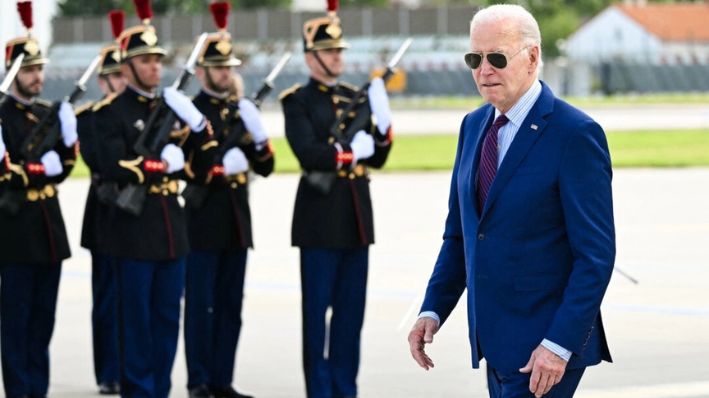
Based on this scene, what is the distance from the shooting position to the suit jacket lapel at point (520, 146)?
4.81m

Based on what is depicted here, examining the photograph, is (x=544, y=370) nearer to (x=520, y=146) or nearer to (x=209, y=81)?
(x=520, y=146)

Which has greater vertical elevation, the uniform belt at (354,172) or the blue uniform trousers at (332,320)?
the uniform belt at (354,172)

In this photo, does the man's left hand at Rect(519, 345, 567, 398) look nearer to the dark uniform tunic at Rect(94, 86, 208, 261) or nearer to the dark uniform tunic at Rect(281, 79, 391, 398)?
the dark uniform tunic at Rect(94, 86, 208, 261)

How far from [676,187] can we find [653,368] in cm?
1354

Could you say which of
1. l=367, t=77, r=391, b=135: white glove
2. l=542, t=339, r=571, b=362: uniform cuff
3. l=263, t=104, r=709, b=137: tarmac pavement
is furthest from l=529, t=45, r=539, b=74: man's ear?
l=263, t=104, r=709, b=137: tarmac pavement

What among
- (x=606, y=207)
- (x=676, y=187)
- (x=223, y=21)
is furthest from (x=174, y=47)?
(x=606, y=207)

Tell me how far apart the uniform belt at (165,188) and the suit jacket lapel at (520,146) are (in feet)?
12.2

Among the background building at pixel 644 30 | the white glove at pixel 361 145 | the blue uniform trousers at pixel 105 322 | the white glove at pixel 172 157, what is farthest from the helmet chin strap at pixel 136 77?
the background building at pixel 644 30

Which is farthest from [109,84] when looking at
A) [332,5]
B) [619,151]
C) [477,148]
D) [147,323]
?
[619,151]

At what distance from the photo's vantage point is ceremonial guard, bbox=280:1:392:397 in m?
8.66

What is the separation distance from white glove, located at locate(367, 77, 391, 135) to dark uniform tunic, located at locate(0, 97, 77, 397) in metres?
1.59

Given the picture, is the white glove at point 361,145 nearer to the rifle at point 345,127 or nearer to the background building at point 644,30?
the rifle at point 345,127

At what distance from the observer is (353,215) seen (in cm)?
876

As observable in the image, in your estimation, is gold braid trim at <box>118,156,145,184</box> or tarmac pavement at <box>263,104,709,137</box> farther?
tarmac pavement at <box>263,104,709,137</box>
